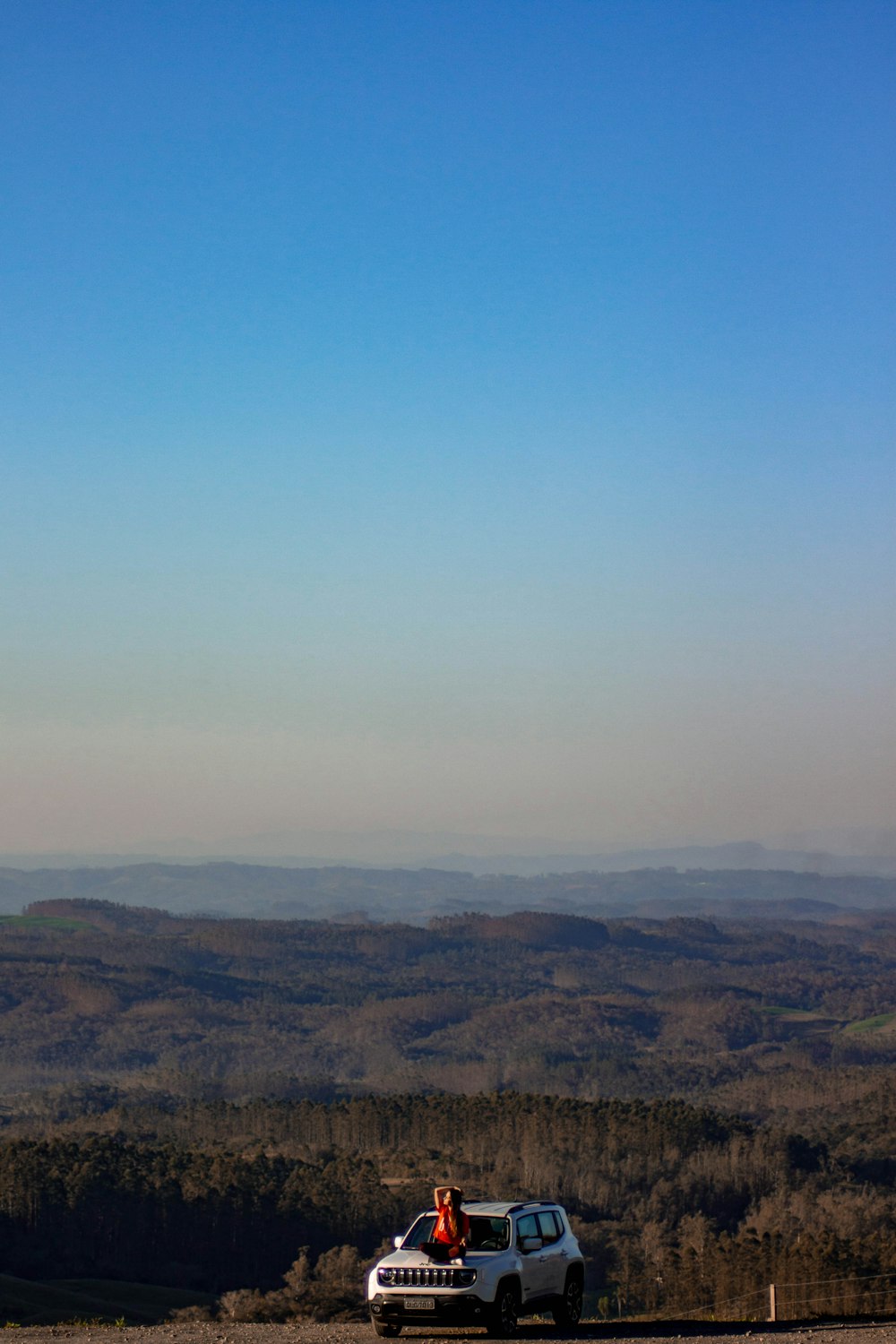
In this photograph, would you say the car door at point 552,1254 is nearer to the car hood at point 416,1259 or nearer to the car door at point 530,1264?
the car door at point 530,1264

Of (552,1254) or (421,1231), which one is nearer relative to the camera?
(421,1231)

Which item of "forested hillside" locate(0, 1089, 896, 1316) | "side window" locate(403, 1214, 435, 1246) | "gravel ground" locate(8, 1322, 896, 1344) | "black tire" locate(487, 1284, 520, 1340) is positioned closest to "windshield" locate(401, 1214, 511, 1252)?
"side window" locate(403, 1214, 435, 1246)

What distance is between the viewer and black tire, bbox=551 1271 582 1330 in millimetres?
25438

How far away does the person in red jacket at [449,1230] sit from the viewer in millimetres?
23062

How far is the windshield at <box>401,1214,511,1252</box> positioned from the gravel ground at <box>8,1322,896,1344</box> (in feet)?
4.33

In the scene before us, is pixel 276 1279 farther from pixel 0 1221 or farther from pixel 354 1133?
pixel 354 1133

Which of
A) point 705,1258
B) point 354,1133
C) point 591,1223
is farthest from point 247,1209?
point 354,1133

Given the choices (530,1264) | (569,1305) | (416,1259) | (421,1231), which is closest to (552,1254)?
(530,1264)

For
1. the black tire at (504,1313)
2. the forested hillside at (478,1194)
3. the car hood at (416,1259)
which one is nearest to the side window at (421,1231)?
the car hood at (416,1259)

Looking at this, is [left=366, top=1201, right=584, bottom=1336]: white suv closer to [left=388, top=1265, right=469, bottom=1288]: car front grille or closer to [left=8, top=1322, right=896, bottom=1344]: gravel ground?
[left=388, top=1265, right=469, bottom=1288]: car front grille

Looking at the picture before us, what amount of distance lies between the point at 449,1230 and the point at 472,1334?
71.4 inches

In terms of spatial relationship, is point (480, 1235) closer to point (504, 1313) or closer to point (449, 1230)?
point (449, 1230)

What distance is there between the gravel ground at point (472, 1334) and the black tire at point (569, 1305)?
1.00ft

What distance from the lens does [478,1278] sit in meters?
22.8
